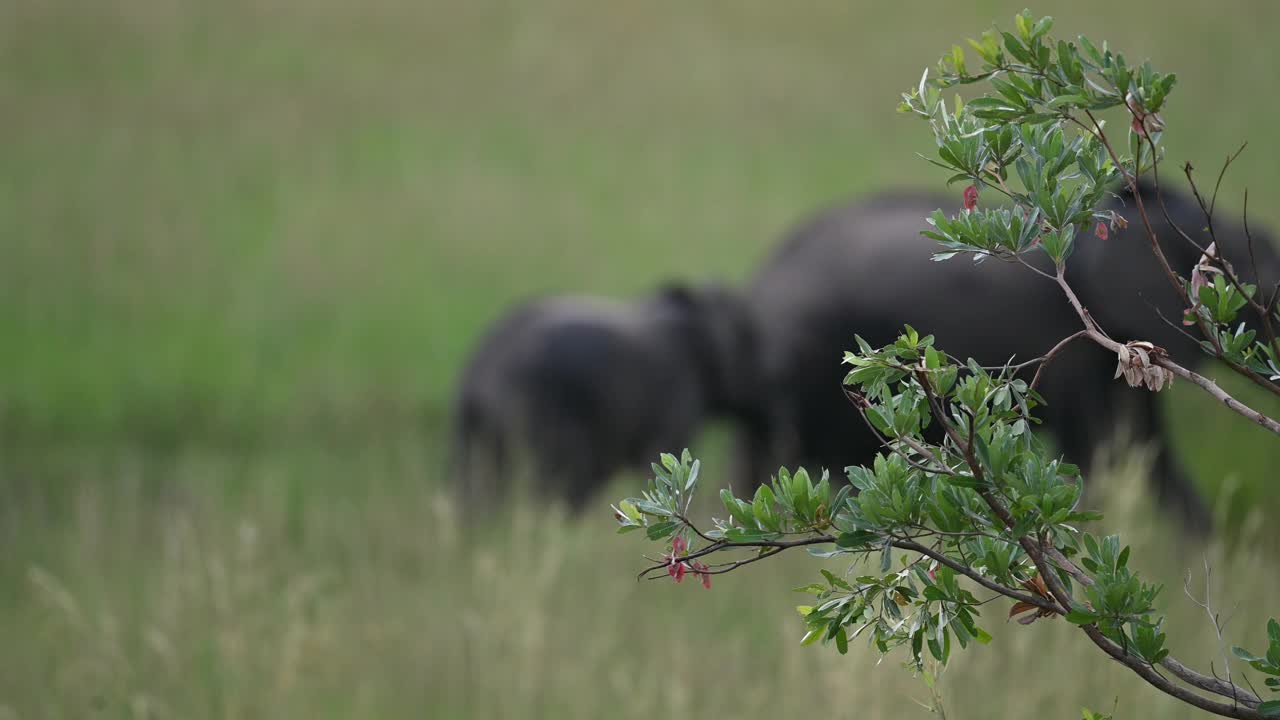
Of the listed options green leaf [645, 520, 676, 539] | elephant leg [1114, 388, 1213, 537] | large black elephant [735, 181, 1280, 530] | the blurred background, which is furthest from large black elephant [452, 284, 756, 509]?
green leaf [645, 520, 676, 539]

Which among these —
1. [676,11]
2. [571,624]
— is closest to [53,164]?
[676,11]

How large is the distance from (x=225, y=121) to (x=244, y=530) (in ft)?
Result: 26.9

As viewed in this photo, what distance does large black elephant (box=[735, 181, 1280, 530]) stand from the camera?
5.16 metres

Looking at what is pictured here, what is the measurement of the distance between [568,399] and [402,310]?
154 inches

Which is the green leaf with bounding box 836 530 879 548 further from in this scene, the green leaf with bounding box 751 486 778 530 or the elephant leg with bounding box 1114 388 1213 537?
the elephant leg with bounding box 1114 388 1213 537

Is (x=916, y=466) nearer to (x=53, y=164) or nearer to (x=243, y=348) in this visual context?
(x=243, y=348)

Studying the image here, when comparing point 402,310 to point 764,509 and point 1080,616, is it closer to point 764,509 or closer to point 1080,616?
point 764,509

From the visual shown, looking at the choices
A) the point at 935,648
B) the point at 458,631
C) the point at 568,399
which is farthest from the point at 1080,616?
the point at 568,399

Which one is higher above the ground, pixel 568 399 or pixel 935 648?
Result: pixel 935 648

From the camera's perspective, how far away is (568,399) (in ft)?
17.1

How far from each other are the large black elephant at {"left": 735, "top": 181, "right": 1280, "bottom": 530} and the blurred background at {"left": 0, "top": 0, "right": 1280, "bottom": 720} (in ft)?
1.77

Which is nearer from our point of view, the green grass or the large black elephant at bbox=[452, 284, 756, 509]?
the green grass

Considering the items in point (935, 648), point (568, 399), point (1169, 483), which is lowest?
point (1169, 483)

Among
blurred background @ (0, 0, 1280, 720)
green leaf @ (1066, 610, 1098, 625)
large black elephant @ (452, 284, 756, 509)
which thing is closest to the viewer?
green leaf @ (1066, 610, 1098, 625)
